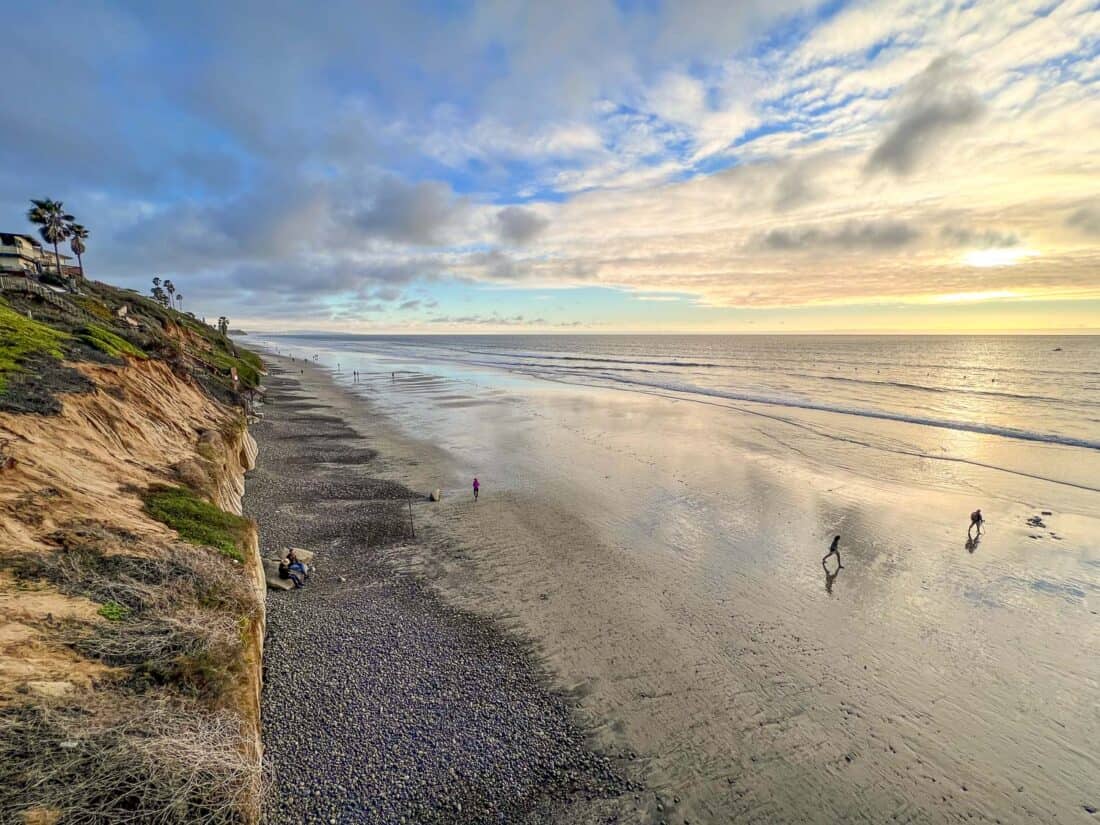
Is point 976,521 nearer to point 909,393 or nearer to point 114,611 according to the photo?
point 114,611

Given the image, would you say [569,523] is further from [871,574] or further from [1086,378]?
[1086,378]

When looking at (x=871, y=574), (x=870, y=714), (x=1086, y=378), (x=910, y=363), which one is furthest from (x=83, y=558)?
(x=910, y=363)

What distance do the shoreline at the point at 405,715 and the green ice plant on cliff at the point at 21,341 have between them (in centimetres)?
1061

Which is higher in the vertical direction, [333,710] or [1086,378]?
[1086,378]

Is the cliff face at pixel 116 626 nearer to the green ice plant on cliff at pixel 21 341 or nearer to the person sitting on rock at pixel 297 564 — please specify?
the person sitting on rock at pixel 297 564

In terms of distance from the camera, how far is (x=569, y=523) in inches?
862

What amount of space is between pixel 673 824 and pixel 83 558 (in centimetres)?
1282

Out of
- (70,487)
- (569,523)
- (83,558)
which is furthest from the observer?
(569,523)

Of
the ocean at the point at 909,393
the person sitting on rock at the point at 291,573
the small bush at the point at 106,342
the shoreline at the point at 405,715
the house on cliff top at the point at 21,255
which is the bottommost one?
the shoreline at the point at 405,715

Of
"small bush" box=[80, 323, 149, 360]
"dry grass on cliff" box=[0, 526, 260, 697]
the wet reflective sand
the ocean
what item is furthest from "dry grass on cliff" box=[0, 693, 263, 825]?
the ocean

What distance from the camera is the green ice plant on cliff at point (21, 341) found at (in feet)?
56.6

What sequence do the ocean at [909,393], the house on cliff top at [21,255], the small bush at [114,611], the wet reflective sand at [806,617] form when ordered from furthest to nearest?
the house on cliff top at [21,255], the ocean at [909,393], the wet reflective sand at [806,617], the small bush at [114,611]

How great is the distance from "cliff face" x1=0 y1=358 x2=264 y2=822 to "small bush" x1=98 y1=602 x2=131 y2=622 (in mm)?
18

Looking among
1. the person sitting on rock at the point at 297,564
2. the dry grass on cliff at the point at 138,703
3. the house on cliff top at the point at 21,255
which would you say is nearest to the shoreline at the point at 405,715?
the person sitting on rock at the point at 297,564
